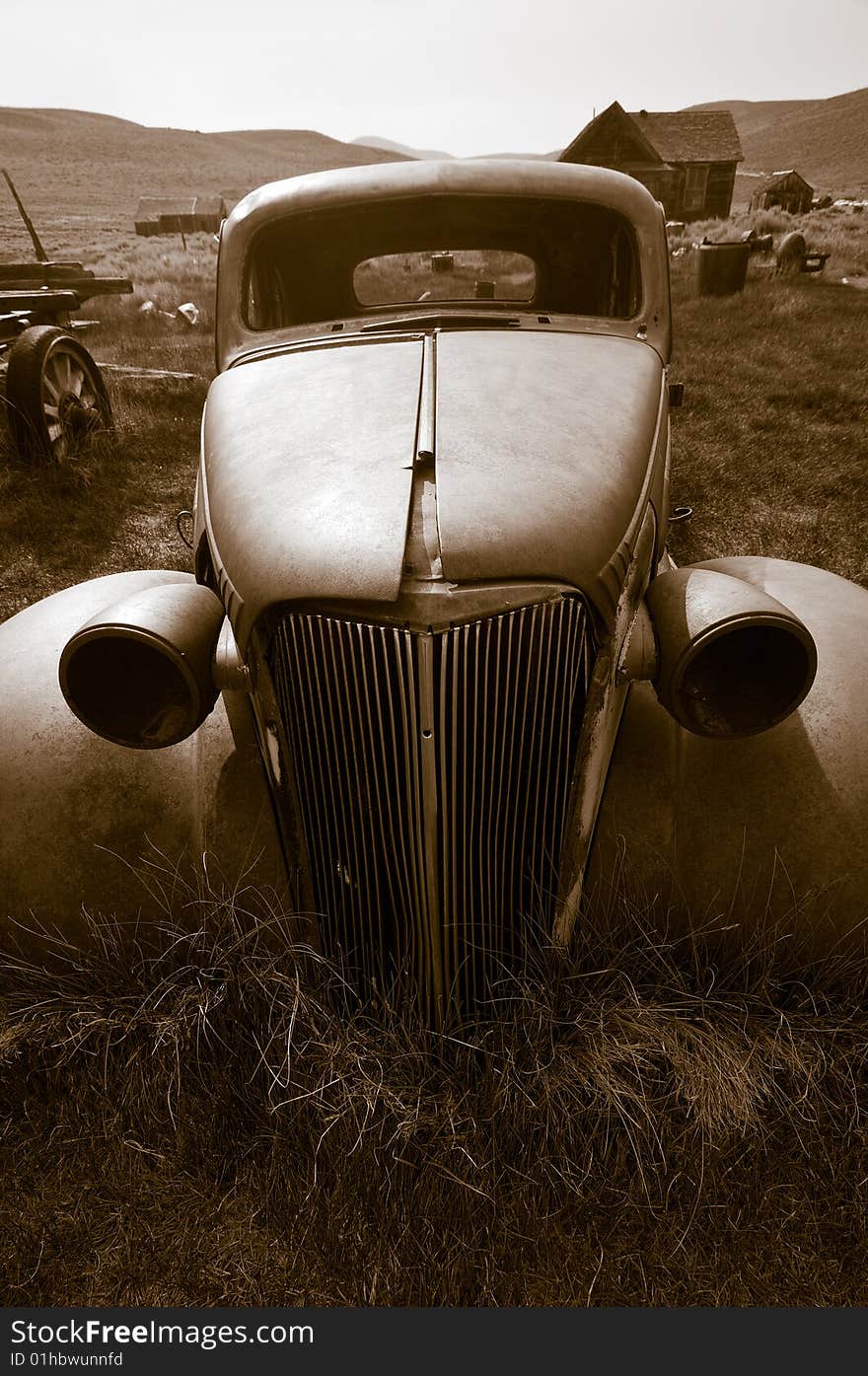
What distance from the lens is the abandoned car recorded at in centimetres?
142

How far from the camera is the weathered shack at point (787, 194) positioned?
3547 cm

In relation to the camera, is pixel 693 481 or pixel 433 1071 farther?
pixel 693 481

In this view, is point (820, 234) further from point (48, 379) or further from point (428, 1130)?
point (428, 1130)

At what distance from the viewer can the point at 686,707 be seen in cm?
156

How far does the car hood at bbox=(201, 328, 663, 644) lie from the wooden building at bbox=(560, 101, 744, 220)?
1221 inches

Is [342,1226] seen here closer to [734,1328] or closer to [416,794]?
[734,1328]

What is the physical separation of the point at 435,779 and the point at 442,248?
2612 mm

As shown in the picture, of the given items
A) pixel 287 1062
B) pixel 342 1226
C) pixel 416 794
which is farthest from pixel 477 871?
pixel 342 1226

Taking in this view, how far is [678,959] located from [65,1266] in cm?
144

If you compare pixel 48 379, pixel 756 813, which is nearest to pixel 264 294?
pixel 756 813

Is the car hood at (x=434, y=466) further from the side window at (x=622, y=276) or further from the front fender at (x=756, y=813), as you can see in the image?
the side window at (x=622, y=276)

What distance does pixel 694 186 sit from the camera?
100ft

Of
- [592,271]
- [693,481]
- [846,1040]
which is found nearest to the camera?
[846,1040]

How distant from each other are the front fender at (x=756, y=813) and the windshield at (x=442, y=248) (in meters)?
1.62
